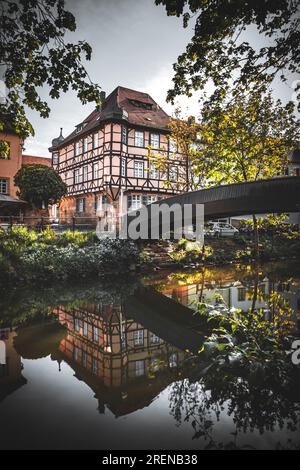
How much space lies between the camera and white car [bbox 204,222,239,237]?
1917 centimetres

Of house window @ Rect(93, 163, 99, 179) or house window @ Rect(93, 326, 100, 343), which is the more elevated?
house window @ Rect(93, 163, 99, 179)

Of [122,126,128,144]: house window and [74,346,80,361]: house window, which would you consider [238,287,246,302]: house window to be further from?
[122,126,128,144]: house window

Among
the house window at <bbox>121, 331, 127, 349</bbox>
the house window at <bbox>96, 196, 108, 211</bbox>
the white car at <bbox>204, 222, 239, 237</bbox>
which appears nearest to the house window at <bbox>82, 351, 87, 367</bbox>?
the house window at <bbox>121, 331, 127, 349</bbox>

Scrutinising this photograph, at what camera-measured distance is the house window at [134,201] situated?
22.3 meters

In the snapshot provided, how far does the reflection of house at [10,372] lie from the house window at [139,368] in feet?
4.59

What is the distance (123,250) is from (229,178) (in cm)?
682

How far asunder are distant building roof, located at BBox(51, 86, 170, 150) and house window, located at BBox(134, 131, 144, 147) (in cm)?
75

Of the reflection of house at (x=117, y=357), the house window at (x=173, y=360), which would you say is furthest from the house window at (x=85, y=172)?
the house window at (x=173, y=360)

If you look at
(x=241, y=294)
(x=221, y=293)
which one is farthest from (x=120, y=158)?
(x=241, y=294)

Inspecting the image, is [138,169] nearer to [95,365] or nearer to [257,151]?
[257,151]

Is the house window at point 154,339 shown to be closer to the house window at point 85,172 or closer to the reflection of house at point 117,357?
the reflection of house at point 117,357

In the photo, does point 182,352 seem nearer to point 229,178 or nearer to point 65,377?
point 65,377

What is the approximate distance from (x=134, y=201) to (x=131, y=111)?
919 cm

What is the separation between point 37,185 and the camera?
18500 mm
